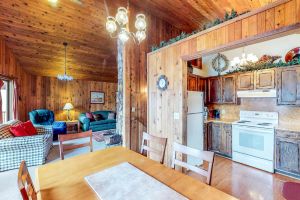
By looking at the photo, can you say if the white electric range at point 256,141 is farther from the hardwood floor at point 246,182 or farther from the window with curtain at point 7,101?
the window with curtain at point 7,101

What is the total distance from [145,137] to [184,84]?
50.9 inches

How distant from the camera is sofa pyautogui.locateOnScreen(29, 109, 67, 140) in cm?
541

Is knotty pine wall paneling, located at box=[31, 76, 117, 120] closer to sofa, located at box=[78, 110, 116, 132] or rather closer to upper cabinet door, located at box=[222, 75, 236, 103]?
sofa, located at box=[78, 110, 116, 132]

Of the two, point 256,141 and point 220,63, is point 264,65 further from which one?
point 256,141

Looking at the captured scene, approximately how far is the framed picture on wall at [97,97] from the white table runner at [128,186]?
664 centimetres

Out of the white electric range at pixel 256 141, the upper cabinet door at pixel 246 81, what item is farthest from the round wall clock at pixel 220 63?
the white electric range at pixel 256 141

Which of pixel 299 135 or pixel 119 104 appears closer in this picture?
pixel 299 135

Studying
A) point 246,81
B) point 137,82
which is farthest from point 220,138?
point 137,82

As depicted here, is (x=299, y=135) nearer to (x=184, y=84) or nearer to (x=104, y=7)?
(x=184, y=84)

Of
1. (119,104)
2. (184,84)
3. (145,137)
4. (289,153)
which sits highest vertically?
(184,84)

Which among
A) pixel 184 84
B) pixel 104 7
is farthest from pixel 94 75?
pixel 184 84

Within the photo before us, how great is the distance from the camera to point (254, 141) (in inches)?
133

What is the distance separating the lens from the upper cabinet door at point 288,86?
3.06 metres

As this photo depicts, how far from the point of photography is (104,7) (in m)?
3.94
